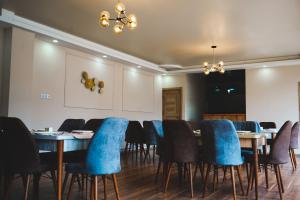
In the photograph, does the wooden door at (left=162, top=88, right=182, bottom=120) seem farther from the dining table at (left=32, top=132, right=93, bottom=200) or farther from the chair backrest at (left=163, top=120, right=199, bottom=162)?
the dining table at (left=32, top=132, right=93, bottom=200)

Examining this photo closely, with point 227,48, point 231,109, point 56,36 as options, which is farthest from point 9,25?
point 231,109

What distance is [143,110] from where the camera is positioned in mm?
9312

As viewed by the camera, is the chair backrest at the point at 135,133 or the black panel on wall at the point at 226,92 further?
the black panel on wall at the point at 226,92

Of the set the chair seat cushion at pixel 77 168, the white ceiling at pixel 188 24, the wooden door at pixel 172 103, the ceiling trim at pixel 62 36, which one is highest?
the white ceiling at pixel 188 24

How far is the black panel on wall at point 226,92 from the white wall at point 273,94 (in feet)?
7.77

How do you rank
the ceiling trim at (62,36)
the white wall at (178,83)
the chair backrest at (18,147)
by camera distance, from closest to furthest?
the chair backrest at (18,147) → the ceiling trim at (62,36) → the white wall at (178,83)

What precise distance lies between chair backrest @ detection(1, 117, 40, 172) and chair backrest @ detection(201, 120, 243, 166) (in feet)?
6.16

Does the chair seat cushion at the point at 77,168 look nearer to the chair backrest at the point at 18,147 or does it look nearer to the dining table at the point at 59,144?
the dining table at the point at 59,144

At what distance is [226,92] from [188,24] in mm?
6550

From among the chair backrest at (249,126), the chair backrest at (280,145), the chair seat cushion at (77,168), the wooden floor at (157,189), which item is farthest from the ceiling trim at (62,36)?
the chair backrest at (280,145)

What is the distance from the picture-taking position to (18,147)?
2.50 m

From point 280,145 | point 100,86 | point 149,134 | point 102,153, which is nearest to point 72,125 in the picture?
point 102,153

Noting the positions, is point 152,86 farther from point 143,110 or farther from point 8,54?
point 8,54

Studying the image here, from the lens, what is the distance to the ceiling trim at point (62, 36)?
4.99 meters
